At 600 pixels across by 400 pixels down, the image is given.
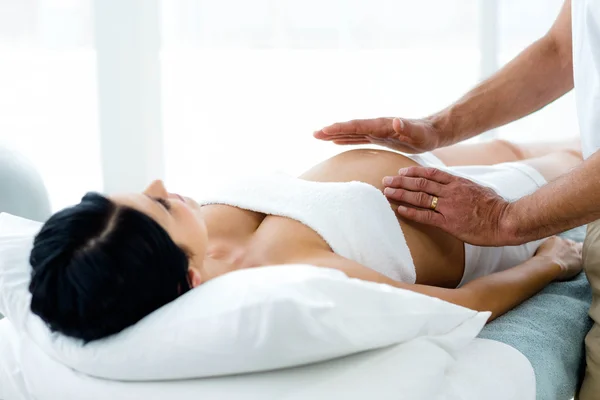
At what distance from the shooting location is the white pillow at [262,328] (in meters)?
1.11

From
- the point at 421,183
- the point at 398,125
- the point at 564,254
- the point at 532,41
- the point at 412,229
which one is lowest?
the point at 564,254

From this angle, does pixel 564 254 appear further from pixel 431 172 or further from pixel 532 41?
pixel 532 41

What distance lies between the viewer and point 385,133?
1.95 metres

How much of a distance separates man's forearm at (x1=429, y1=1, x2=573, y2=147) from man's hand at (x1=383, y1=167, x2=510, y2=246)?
424 millimetres

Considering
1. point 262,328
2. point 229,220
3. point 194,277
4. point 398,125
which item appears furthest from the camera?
point 398,125

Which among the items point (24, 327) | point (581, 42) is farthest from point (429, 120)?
point (24, 327)

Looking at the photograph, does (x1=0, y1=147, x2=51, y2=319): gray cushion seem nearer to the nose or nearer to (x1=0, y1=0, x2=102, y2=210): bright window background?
the nose

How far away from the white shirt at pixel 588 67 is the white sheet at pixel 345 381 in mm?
705

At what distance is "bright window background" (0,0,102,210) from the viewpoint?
343cm

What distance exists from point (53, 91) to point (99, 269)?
8.65ft

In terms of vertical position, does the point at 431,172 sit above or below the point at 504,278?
above

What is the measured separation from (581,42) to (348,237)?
75 centimetres

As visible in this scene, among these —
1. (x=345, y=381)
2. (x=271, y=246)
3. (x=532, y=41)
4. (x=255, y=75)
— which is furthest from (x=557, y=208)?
(x=532, y=41)

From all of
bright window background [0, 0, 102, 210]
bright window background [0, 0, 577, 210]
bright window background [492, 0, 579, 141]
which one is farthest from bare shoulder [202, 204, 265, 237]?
bright window background [492, 0, 579, 141]
